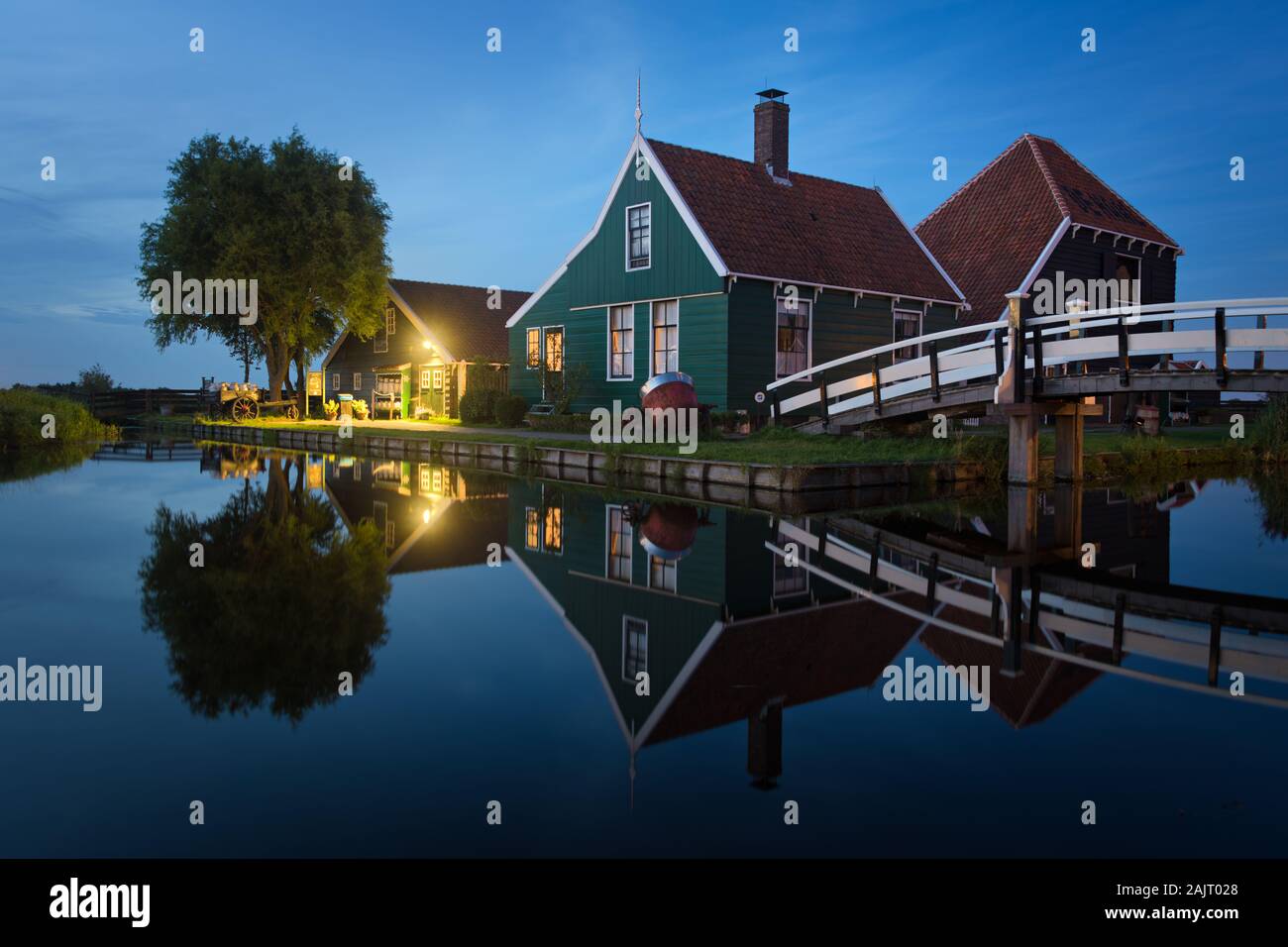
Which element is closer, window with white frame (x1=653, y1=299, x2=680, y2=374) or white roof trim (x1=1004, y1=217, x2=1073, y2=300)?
window with white frame (x1=653, y1=299, x2=680, y2=374)

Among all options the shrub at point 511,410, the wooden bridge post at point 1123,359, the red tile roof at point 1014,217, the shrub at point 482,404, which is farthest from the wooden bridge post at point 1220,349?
the shrub at point 482,404

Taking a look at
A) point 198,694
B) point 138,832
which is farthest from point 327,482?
point 138,832

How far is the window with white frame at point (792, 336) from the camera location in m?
23.7

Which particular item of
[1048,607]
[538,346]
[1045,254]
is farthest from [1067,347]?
[538,346]

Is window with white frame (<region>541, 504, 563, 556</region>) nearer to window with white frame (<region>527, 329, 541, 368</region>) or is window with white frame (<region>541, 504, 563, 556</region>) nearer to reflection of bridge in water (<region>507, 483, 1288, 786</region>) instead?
reflection of bridge in water (<region>507, 483, 1288, 786</region>)

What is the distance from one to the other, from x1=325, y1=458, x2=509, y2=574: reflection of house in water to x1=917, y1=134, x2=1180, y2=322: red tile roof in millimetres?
16827

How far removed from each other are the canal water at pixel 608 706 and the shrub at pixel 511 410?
17.6m

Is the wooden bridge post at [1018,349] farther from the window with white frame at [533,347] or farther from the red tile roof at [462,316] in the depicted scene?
the red tile roof at [462,316]

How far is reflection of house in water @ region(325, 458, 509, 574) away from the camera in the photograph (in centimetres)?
1039

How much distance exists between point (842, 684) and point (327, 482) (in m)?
13.9

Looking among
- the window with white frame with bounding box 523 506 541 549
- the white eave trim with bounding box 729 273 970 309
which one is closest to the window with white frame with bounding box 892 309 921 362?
the white eave trim with bounding box 729 273 970 309

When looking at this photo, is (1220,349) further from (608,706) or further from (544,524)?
(608,706)

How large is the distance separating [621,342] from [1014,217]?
43.1 ft
